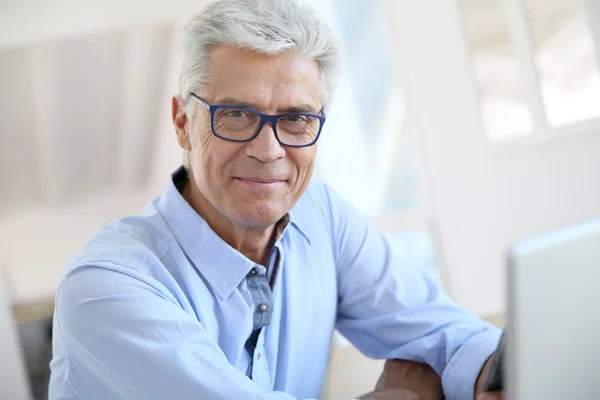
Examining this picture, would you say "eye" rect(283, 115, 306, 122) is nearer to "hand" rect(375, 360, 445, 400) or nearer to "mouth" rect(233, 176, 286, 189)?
"mouth" rect(233, 176, 286, 189)

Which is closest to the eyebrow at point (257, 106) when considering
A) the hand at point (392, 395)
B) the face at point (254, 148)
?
the face at point (254, 148)

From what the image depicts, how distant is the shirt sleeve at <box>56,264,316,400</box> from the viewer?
3.21ft

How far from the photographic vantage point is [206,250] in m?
1.26

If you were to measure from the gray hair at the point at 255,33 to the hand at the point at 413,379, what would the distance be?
59cm

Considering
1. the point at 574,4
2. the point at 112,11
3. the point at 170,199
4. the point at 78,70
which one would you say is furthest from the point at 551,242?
the point at 78,70

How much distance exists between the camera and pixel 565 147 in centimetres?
367

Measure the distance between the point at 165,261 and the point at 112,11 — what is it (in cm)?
260

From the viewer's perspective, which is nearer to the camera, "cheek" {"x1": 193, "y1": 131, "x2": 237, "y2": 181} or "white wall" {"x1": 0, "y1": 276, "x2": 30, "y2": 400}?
"cheek" {"x1": 193, "y1": 131, "x2": 237, "y2": 181}

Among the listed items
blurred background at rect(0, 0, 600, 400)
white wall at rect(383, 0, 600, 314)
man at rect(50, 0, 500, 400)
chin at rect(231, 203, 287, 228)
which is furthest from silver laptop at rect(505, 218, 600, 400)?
white wall at rect(383, 0, 600, 314)

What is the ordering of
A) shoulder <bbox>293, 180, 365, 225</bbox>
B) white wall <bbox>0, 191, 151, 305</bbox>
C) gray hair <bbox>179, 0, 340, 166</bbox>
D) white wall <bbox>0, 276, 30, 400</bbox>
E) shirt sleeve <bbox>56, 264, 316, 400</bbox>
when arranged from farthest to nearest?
white wall <bbox>0, 191, 151, 305</bbox>, white wall <bbox>0, 276, 30, 400</bbox>, shoulder <bbox>293, 180, 365, 225</bbox>, gray hair <bbox>179, 0, 340, 166</bbox>, shirt sleeve <bbox>56, 264, 316, 400</bbox>

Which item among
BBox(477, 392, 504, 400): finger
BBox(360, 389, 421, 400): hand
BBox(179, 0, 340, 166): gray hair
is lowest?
BBox(360, 389, 421, 400): hand

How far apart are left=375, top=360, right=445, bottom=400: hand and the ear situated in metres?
0.61

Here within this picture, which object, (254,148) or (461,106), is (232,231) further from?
(461,106)

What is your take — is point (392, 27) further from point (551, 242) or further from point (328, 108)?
point (551, 242)
